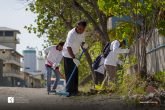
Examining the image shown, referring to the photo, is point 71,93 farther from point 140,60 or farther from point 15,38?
point 15,38

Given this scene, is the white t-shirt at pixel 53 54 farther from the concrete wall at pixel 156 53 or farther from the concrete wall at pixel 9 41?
the concrete wall at pixel 9 41

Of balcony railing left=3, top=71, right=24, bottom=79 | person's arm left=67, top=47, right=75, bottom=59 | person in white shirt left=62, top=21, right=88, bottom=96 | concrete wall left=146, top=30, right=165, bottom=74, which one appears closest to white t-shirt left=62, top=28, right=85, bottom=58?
person in white shirt left=62, top=21, right=88, bottom=96

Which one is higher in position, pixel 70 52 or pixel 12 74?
pixel 12 74

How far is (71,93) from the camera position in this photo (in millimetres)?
10852

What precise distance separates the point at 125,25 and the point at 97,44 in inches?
447

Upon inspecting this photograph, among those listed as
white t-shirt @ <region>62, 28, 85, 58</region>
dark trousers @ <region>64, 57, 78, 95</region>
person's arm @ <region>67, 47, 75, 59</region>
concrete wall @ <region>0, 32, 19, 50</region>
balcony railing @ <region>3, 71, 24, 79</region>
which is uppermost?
concrete wall @ <region>0, 32, 19, 50</region>

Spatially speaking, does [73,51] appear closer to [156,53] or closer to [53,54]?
[53,54]

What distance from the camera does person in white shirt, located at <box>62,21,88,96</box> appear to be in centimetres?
1073

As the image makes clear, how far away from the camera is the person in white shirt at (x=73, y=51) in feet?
35.2

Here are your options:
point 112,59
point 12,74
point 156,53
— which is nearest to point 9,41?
point 12,74

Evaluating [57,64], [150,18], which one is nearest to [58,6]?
[57,64]

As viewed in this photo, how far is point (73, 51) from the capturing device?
10.9 m

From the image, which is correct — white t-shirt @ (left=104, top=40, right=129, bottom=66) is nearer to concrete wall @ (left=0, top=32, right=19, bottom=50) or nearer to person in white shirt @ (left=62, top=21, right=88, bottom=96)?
person in white shirt @ (left=62, top=21, right=88, bottom=96)

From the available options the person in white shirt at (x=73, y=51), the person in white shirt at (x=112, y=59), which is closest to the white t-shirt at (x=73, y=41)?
the person in white shirt at (x=73, y=51)
